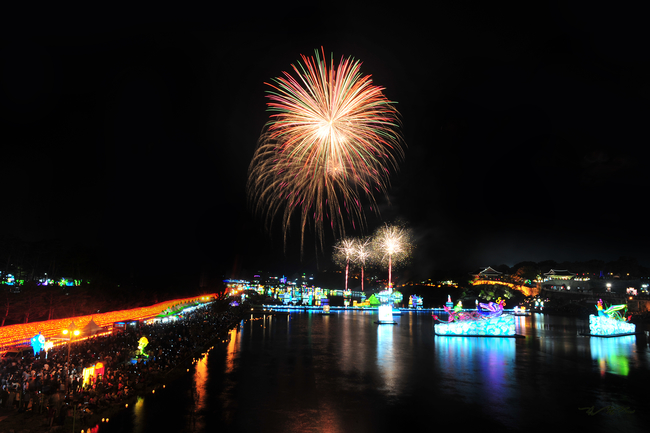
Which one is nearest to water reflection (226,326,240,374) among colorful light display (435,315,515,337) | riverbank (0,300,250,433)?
riverbank (0,300,250,433)

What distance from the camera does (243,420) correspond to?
1329 cm

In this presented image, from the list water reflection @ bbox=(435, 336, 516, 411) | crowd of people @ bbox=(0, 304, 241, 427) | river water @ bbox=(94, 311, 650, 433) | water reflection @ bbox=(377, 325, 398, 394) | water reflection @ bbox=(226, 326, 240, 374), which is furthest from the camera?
water reflection @ bbox=(226, 326, 240, 374)

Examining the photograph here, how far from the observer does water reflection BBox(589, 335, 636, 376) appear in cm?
2308

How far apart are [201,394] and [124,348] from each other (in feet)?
28.8

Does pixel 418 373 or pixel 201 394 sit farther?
pixel 418 373

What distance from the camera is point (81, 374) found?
16.2 meters

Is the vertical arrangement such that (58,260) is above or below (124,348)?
above

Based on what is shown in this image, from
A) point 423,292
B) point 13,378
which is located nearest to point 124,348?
point 13,378

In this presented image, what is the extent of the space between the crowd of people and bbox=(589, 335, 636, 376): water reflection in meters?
23.9

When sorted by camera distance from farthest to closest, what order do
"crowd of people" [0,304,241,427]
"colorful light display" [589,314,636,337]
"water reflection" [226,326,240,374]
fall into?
"colorful light display" [589,314,636,337]
"water reflection" [226,326,240,374]
"crowd of people" [0,304,241,427]

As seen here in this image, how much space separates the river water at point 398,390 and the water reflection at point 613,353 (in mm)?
119

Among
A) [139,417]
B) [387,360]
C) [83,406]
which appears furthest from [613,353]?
[83,406]

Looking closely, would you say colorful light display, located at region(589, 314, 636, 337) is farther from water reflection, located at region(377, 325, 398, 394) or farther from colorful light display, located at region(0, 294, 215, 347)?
colorful light display, located at region(0, 294, 215, 347)

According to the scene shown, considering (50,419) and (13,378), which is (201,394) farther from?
(13,378)
